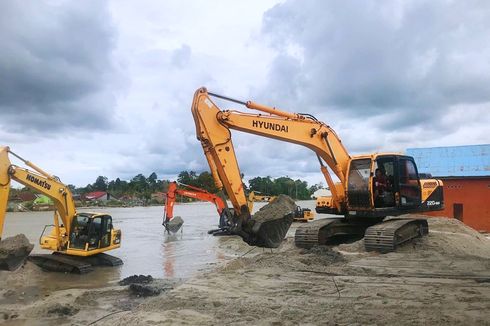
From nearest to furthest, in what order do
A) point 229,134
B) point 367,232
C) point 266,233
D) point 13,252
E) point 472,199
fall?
point 266,233
point 229,134
point 367,232
point 13,252
point 472,199

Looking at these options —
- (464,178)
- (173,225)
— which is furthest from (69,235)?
(464,178)

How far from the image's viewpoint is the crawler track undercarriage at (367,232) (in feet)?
43.7

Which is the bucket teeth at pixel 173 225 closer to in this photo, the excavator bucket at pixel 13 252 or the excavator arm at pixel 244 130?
the excavator bucket at pixel 13 252

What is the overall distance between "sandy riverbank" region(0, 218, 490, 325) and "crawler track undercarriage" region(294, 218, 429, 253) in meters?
0.46

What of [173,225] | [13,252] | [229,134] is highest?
[229,134]

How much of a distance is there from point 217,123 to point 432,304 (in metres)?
5.93

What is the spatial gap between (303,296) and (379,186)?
6.98m

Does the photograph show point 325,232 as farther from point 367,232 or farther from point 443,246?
point 443,246

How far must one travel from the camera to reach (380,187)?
1409 cm

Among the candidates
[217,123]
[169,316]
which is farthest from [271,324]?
[217,123]

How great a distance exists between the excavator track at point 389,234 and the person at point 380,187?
2.27 ft

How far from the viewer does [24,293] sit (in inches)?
474

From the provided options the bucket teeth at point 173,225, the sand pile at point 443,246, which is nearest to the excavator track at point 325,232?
the sand pile at point 443,246

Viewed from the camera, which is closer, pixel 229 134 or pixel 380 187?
pixel 229 134
